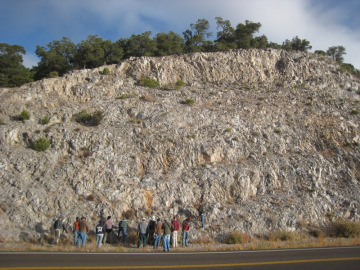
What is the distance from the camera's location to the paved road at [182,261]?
945cm

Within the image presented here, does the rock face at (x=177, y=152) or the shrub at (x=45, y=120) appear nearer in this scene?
the rock face at (x=177, y=152)

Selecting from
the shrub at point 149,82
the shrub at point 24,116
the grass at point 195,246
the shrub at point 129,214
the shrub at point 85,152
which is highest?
the shrub at point 149,82

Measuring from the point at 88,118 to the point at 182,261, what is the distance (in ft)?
59.1

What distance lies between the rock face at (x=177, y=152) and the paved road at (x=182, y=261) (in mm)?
5806

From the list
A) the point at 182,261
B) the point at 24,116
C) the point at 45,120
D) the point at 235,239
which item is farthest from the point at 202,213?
the point at 24,116

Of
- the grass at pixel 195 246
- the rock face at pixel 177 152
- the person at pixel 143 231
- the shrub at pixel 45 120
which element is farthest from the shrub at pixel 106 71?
the person at pixel 143 231

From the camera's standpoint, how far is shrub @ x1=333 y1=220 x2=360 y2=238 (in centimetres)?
1780

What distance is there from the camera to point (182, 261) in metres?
10.4

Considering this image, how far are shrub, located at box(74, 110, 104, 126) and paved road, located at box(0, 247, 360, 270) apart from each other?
14.6m

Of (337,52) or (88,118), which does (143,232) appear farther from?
(337,52)

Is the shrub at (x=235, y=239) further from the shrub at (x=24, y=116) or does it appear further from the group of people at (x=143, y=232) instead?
the shrub at (x=24, y=116)

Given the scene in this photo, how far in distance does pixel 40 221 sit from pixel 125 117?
12.1 m

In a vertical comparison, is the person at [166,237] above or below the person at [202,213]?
below

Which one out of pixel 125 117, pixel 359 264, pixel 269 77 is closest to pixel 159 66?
pixel 125 117
